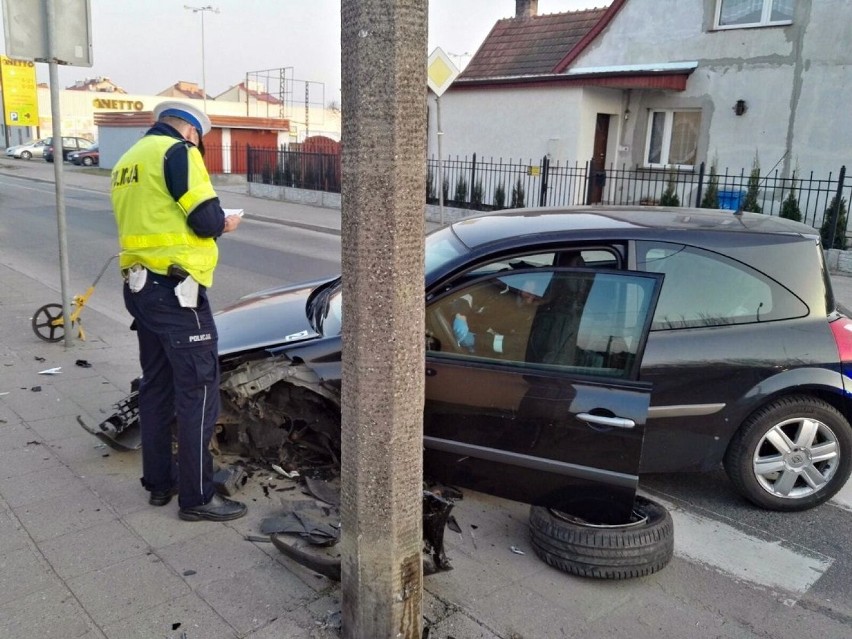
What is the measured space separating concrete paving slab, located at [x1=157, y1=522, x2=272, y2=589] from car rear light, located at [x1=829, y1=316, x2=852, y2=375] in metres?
3.07

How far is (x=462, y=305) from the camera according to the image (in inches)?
146

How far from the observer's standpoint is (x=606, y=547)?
3.15 m

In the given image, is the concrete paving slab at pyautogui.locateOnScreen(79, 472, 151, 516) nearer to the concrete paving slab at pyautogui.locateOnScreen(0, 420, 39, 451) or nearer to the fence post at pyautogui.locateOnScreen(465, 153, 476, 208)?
the concrete paving slab at pyautogui.locateOnScreen(0, 420, 39, 451)

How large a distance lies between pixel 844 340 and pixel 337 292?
291 centimetres

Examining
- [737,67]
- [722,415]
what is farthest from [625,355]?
[737,67]

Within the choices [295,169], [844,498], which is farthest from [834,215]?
[295,169]

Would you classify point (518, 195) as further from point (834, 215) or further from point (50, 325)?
point (50, 325)

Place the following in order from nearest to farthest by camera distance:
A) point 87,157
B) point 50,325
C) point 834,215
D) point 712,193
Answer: point 50,325, point 834,215, point 712,193, point 87,157

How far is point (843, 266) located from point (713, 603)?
10.6 metres

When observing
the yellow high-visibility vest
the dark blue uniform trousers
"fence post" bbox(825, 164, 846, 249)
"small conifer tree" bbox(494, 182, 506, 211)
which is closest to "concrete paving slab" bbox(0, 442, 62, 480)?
the dark blue uniform trousers

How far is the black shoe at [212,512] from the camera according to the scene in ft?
11.5

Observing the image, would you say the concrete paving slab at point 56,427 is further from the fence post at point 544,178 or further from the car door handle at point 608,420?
the fence post at point 544,178

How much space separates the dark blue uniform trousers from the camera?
331cm

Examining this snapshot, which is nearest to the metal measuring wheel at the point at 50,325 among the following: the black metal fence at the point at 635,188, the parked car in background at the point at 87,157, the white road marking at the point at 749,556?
the white road marking at the point at 749,556
